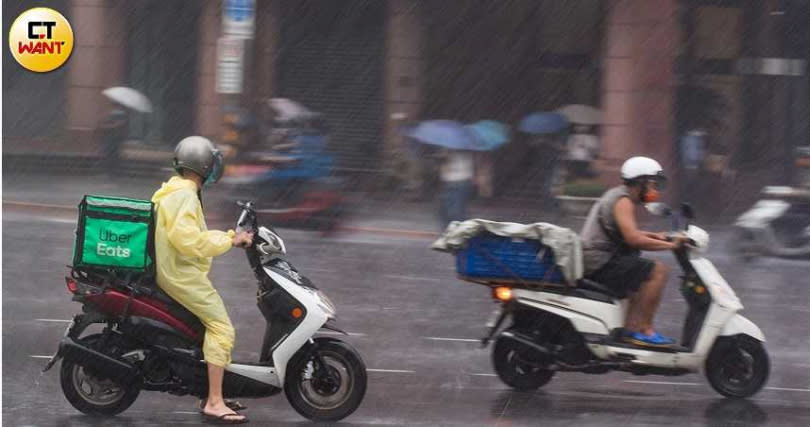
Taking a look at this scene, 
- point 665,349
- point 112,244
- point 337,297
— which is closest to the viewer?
point 112,244

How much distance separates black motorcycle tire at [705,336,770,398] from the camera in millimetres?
7559

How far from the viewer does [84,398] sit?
272 inches

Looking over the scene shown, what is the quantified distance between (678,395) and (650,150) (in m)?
12.5

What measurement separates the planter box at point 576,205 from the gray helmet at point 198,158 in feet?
39.7

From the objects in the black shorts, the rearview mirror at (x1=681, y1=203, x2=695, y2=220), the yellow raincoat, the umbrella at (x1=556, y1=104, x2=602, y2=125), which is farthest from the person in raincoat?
the umbrella at (x1=556, y1=104, x2=602, y2=125)

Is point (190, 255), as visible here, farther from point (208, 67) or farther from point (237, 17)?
point (208, 67)

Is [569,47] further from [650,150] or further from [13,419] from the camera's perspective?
[13,419]

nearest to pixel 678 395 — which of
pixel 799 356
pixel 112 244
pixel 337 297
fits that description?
pixel 799 356

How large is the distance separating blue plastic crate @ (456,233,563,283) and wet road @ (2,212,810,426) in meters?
0.72

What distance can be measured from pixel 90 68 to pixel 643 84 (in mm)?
9367

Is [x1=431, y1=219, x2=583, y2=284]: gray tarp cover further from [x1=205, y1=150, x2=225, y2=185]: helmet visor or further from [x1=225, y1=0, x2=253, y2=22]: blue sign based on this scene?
[x1=225, y1=0, x2=253, y2=22]: blue sign

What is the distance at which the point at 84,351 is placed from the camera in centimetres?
672

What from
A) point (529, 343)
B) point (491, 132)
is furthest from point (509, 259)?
point (491, 132)

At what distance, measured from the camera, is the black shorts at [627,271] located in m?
7.66
